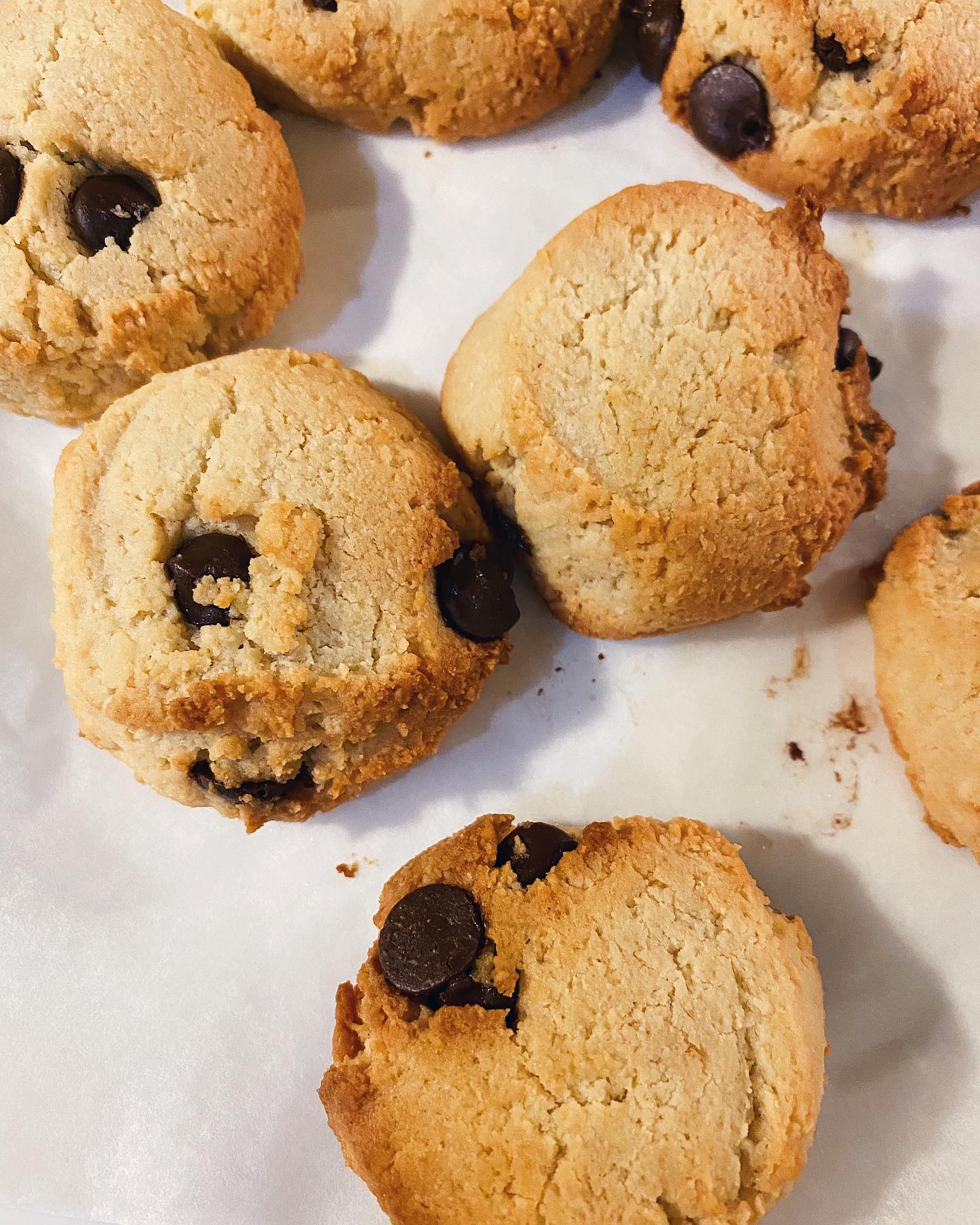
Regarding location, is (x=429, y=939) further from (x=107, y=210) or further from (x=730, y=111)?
(x=730, y=111)

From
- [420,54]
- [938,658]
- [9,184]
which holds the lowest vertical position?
[9,184]

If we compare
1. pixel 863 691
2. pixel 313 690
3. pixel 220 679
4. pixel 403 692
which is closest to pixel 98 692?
pixel 220 679

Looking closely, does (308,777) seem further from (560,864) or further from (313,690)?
(560,864)

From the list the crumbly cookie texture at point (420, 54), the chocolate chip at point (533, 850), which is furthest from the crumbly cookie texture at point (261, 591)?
the crumbly cookie texture at point (420, 54)

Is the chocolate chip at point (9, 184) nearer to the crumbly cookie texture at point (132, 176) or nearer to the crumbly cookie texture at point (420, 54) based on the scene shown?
the crumbly cookie texture at point (132, 176)

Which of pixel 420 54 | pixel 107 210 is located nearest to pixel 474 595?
pixel 107 210

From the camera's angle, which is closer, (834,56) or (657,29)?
(834,56)

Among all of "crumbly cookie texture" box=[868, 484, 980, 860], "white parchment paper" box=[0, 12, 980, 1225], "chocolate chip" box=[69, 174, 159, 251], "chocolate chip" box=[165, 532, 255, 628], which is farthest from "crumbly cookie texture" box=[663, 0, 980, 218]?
"chocolate chip" box=[165, 532, 255, 628]
